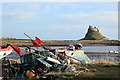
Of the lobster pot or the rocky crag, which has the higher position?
the rocky crag

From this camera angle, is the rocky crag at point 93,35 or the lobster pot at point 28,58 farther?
the rocky crag at point 93,35

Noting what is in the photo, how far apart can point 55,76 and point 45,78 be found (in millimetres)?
857

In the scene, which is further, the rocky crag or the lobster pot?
the rocky crag

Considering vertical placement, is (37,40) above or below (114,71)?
above

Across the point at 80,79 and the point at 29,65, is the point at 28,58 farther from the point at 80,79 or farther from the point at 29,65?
the point at 80,79

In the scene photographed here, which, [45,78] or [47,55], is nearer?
[45,78]

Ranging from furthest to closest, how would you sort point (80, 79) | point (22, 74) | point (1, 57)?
point (1, 57) → point (22, 74) → point (80, 79)

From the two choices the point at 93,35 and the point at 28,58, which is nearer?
the point at 28,58

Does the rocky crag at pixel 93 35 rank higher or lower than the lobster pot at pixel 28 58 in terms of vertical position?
higher

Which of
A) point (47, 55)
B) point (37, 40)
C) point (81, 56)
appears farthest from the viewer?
point (81, 56)

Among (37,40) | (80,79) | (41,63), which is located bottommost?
(80,79)

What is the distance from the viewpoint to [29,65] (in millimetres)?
19594

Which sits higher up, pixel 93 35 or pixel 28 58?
pixel 93 35

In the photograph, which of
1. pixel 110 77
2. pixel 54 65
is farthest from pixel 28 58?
pixel 110 77
